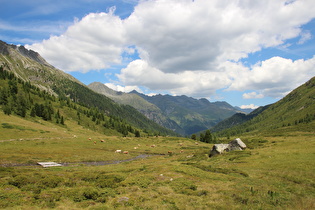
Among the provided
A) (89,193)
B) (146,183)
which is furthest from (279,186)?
(89,193)

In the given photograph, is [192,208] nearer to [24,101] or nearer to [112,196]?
[112,196]

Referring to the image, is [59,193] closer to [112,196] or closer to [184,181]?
[112,196]

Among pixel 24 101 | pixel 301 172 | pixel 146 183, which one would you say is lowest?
pixel 146 183

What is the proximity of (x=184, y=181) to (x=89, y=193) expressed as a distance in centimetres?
1260

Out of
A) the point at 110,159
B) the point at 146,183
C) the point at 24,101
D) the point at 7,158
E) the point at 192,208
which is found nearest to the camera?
the point at 192,208

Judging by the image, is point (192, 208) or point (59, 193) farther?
point (59, 193)

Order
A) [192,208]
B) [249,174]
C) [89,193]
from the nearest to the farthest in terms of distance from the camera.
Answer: [192,208], [89,193], [249,174]

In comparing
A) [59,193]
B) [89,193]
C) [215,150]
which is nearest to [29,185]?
[59,193]

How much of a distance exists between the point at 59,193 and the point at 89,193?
3.50m

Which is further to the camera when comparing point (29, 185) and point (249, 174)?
point (249, 174)

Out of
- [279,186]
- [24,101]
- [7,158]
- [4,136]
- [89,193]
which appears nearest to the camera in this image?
[89,193]

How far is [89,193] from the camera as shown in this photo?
2045 cm

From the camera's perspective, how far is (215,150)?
5675cm

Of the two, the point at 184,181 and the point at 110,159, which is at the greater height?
the point at 184,181
